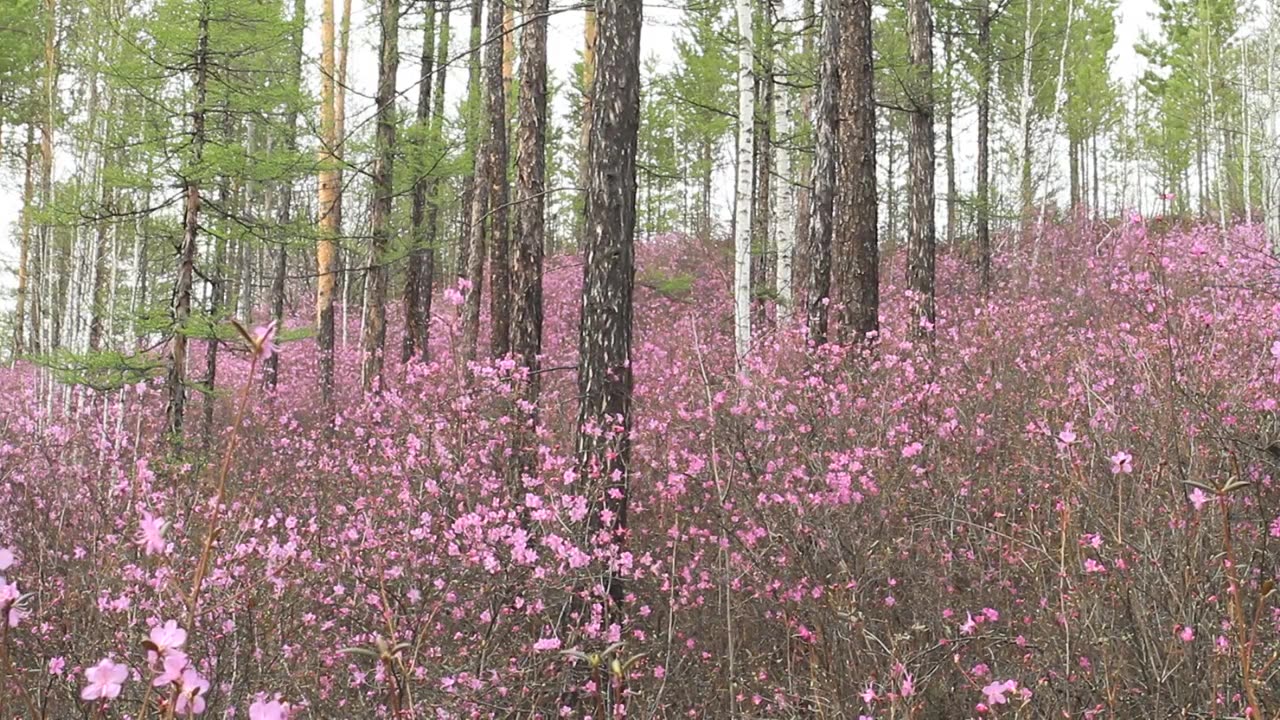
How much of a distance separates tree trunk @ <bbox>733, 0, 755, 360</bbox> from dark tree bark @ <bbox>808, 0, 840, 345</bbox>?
0.70 metres

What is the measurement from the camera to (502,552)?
165 inches

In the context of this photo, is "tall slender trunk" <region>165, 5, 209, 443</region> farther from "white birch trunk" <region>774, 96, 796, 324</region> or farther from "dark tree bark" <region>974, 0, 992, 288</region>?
"dark tree bark" <region>974, 0, 992, 288</region>

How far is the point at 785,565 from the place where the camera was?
4.12 metres

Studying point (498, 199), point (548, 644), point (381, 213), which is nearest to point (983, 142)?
point (498, 199)

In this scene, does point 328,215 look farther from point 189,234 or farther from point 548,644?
point 548,644

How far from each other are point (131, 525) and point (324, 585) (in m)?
1.34

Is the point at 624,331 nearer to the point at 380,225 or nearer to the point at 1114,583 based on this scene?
the point at 1114,583

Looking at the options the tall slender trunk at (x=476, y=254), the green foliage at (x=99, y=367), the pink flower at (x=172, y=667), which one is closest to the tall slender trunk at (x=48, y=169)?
the green foliage at (x=99, y=367)

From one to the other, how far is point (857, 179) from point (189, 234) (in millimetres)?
7351

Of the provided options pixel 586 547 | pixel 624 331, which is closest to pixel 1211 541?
pixel 586 547

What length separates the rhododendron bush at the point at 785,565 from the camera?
118 inches

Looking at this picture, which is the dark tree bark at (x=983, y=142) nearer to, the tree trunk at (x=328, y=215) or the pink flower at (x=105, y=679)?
the tree trunk at (x=328, y=215)

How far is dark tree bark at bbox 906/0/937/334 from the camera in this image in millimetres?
8930

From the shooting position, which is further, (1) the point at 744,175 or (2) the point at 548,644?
(1) the point at 744,175
